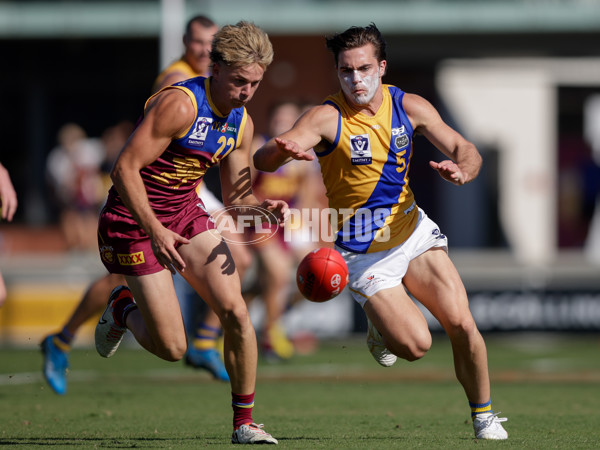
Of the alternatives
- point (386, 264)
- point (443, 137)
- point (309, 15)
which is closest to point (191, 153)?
point (386, 264)

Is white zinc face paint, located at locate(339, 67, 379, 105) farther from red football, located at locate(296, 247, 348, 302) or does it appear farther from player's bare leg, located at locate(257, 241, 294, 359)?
player's bare leg, located at locate(257, 241, 294, 359)

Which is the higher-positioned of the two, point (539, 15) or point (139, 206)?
point (539, 15)

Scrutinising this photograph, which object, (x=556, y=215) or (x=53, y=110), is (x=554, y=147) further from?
(x=53, y=110)

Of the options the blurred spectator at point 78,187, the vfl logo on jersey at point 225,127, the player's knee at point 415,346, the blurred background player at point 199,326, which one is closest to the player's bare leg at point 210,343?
the blurred background player at point 199,326

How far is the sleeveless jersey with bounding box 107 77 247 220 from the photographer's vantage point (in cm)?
651

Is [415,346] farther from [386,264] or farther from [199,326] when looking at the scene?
[199,326]

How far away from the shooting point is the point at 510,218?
951 inches

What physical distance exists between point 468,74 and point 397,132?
17.8m

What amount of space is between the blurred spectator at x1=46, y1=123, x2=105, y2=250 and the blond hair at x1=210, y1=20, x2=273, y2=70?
12.6m

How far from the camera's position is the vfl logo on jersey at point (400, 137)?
6.82 metres

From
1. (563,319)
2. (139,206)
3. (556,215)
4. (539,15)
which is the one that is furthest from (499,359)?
(556,215)

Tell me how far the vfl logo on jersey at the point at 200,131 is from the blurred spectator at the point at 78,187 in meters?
12.4

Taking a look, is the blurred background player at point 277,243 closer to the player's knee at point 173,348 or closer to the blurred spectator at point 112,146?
the player's knee at point 173,348

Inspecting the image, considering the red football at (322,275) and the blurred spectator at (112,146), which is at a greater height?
the blurred spectator at (112,146)
